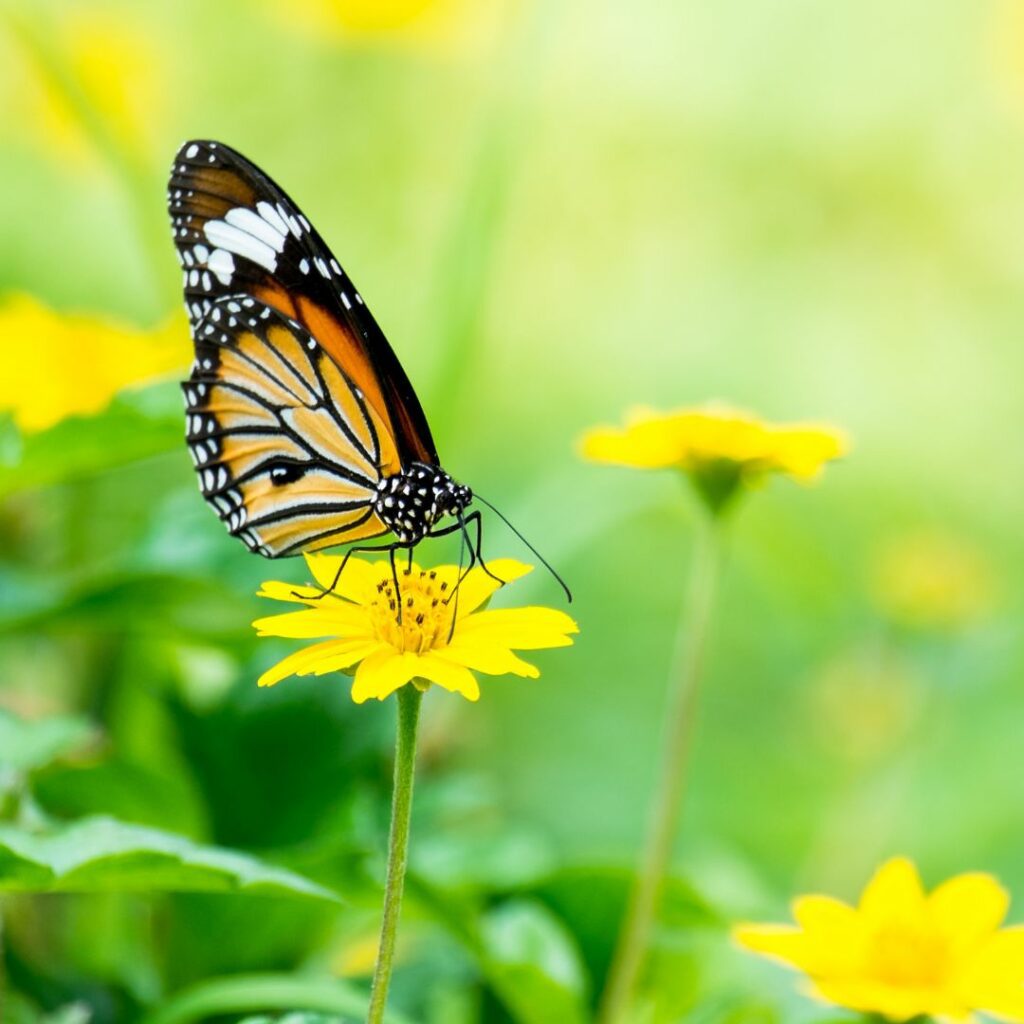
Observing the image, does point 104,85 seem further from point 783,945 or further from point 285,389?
point 783,945

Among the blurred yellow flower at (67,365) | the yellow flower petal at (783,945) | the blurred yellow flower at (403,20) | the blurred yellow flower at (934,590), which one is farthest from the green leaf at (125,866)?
the blurred yellow flower at (403,20)

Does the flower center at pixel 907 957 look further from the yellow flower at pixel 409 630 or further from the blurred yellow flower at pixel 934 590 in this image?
the blurred yellow flower at pixel 934 590

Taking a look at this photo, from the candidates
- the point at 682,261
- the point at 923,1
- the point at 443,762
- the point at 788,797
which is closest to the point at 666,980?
the point at 443,762

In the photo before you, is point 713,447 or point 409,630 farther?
point 713,447

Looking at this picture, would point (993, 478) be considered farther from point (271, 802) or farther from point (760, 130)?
point (271, 802)

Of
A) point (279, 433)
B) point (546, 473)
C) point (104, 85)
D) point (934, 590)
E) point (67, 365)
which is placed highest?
point (104, 85)

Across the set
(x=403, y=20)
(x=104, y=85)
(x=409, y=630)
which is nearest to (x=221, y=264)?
(x=409, y=630)
